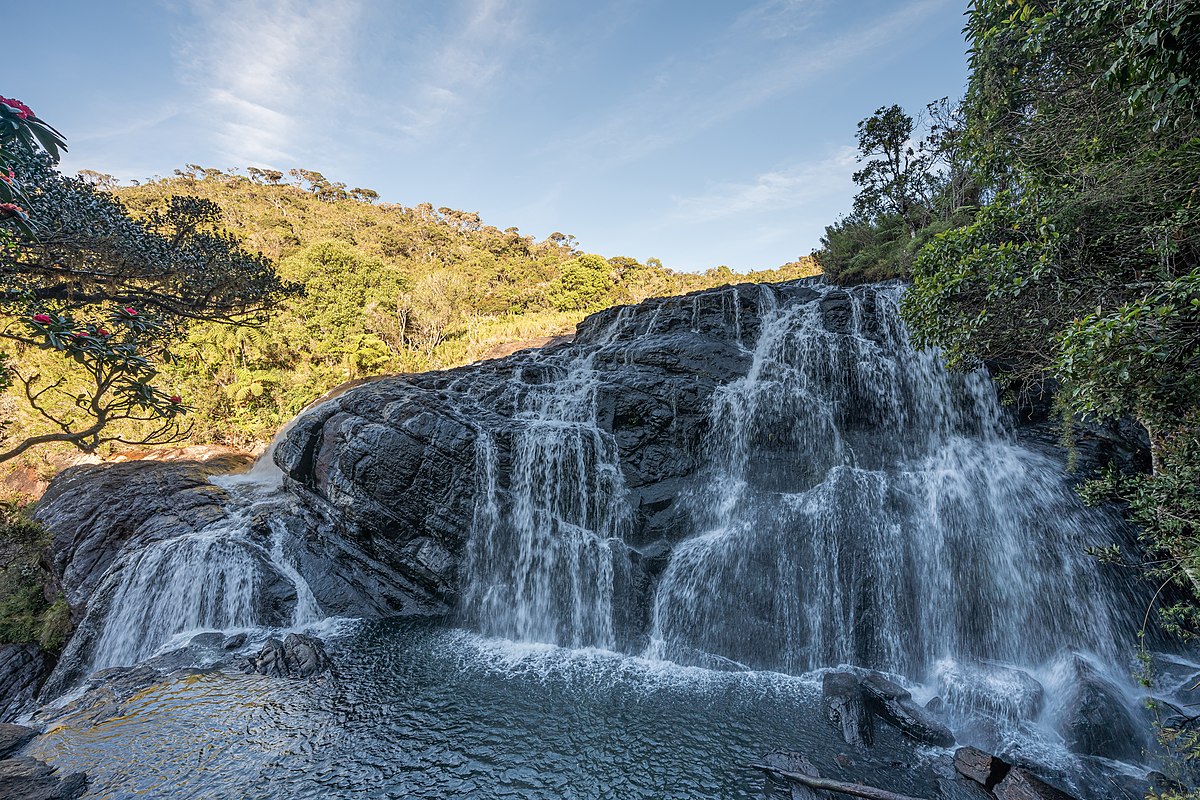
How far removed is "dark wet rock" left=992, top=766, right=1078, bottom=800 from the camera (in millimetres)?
5324

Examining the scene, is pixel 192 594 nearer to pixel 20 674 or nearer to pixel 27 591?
pixel 20 674

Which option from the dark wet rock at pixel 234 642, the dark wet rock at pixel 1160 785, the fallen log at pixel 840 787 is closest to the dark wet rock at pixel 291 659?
the dark wet rock at pixel 234 642

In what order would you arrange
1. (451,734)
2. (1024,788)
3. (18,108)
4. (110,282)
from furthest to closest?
1. (110,282)
2. (451,734)
3. (1024,788)
4. (18,108)

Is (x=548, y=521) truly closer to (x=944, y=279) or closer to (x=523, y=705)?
(x=523, y=705)

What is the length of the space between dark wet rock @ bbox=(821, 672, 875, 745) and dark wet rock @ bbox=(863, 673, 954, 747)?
0.72 ft

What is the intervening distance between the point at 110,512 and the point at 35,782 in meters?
9.60

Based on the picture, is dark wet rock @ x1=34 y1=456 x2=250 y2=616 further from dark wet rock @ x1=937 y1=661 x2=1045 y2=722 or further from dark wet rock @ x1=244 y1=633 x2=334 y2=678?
dark wet rock @ x1=937 y1=661 x2=1045 y2=722

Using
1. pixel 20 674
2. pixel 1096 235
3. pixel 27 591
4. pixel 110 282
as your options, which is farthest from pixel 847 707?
pixel 27 591

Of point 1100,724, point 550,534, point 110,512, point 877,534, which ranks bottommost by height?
point 1100,724

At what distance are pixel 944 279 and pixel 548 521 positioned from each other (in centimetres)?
1001

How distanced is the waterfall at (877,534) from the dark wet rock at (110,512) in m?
13.1

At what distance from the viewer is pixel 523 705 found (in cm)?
764

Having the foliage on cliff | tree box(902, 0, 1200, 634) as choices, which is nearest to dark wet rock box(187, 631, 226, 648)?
the foliage on cliff

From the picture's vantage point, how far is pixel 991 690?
24.4 ft
